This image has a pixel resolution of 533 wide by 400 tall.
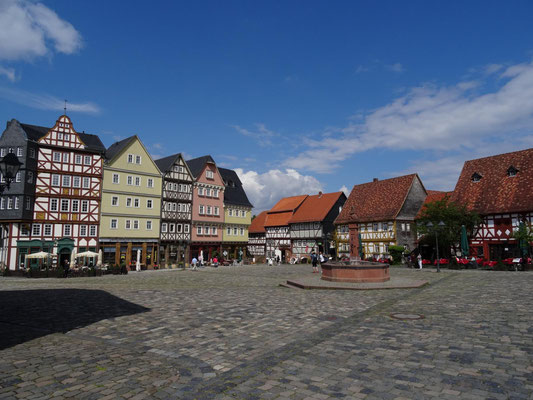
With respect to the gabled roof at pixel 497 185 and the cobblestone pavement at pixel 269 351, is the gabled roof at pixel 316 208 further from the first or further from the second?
the cobblestone pavement at pixel 269 351

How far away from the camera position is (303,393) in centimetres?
535

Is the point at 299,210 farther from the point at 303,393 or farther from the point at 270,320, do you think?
the point at 303,393

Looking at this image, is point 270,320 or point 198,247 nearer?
point 270,320

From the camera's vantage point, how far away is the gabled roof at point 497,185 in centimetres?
3716

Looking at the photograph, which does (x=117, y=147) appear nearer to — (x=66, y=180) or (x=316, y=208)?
(x=66, y=180)

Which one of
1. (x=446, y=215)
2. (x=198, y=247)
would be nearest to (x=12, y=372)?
(x=446, y=215)

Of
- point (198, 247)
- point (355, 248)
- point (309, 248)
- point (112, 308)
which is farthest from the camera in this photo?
point (309, 248)

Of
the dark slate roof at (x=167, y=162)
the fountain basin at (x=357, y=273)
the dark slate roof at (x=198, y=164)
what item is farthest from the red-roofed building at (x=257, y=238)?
the fountain basin at (x=357, y=273)

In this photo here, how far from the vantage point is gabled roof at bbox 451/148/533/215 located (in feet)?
122

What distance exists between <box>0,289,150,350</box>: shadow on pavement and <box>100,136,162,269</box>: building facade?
24704 millimetres

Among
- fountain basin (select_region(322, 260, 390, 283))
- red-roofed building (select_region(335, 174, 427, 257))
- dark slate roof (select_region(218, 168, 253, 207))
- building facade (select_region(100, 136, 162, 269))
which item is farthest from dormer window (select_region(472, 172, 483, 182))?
building facade (select_region(100, 136, 162, 269))

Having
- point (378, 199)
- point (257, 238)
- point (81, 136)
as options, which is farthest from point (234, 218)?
point (81, 136)

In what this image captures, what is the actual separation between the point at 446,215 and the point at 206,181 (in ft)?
100.0

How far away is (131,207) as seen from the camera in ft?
143
